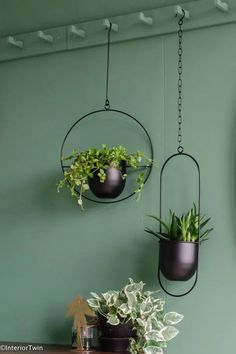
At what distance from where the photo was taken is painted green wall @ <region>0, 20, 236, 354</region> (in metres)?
2.64

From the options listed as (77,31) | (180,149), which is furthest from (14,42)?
(180,149)

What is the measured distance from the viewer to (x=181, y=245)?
2498 millimetres

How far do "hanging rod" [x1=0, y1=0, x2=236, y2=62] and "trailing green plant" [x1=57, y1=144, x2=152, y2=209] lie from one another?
52cm

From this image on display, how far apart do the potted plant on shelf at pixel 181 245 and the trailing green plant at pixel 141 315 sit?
13 centimetres

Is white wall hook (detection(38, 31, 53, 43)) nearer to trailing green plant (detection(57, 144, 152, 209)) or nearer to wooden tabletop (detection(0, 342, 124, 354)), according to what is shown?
trailing green plant (detection(57, 144, 152, 209))

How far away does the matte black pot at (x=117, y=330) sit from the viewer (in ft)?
8.33

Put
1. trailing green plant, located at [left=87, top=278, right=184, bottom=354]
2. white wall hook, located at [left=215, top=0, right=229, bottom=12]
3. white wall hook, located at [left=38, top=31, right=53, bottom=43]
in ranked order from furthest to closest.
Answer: white wall hook, located at [left=38, top=31, right=53, bottom=43]
white wall hook, located at [left=215, top=0, right=229, bottom=12]
trailing green plant, located at [left=87, top=278, right=184, bottom=354]

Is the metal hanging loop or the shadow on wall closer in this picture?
the metal hanging loop

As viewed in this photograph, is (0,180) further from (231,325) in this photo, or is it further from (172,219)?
(231,325)

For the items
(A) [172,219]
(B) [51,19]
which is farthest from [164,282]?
(B) [51,19]

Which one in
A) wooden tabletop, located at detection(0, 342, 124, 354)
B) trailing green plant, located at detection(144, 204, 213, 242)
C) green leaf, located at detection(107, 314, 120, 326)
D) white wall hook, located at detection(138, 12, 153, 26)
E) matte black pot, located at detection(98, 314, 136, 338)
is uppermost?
white wall hook, located at detection(138, 12, 153, 26)

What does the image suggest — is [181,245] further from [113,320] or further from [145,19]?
[145,19]

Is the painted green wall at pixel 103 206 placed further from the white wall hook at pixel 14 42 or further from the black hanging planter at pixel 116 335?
the black hanging planter at pixel 116 335

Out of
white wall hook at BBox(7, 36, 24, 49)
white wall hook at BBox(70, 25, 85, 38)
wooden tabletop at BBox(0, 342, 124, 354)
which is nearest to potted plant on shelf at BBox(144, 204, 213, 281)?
wooden tabletop at BBox(0, 342, 124, 354)
